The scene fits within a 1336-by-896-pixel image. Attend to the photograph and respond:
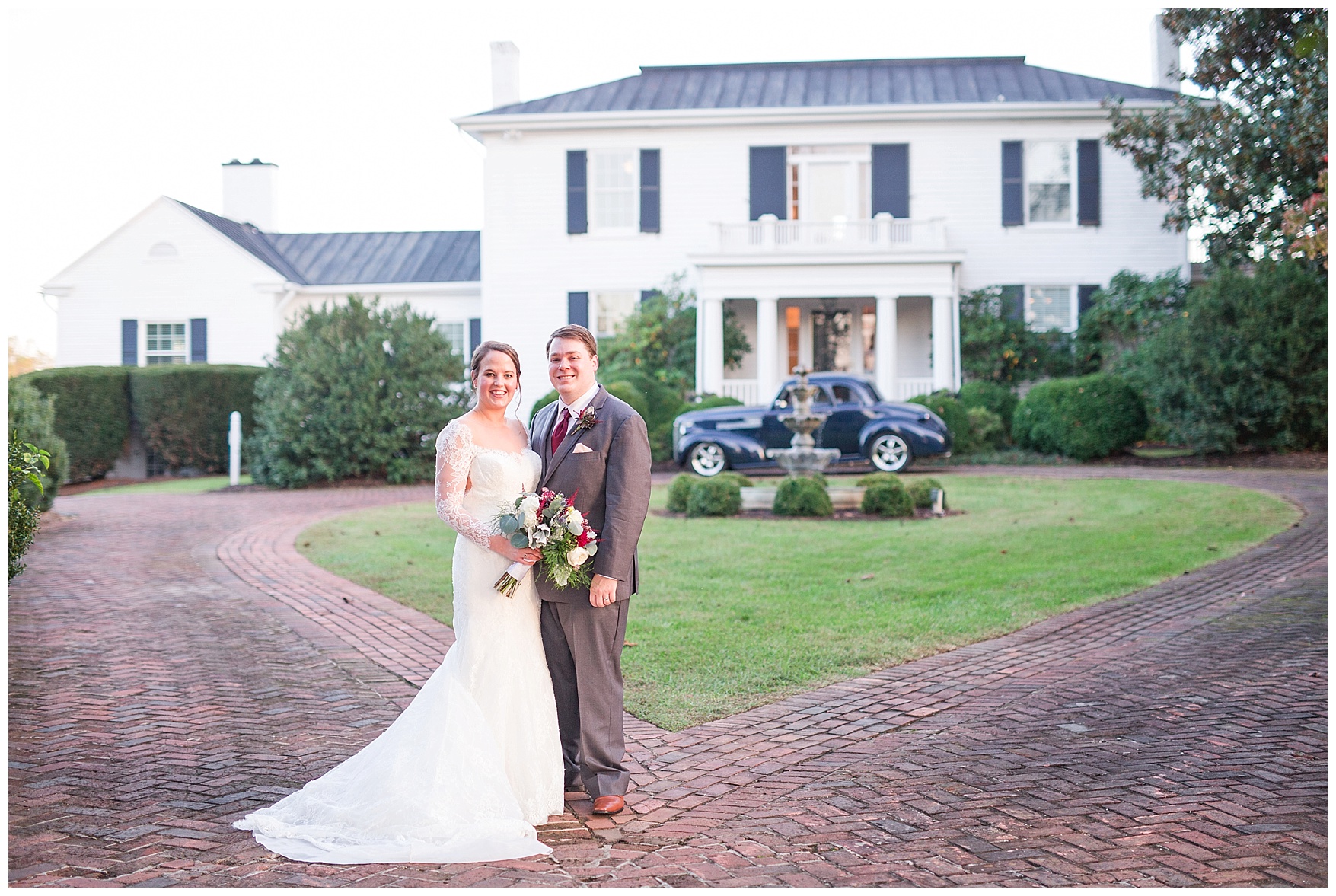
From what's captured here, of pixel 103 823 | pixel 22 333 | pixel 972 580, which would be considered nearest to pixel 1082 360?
pixel 972 580

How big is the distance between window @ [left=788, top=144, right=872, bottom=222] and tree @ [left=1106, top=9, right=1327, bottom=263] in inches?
195

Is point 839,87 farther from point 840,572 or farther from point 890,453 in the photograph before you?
point 840,572

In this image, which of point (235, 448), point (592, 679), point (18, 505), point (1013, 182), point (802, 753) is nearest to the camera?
point (592, 679)

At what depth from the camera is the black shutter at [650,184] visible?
23.8 m

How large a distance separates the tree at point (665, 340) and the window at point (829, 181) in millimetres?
2770

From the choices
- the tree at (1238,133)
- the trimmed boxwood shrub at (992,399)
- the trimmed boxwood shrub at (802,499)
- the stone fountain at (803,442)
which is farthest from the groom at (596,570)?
the trimmed boxwood shrub at (992,399)

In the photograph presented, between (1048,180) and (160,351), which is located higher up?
(1048,180)

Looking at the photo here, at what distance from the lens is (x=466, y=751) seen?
4.13m

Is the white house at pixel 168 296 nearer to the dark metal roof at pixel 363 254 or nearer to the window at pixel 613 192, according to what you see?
the dark metal roof at pixel 363 254

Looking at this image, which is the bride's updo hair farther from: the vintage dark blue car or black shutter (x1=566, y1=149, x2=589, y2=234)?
black shutter (x1=566, y1=149, x2=589, y2=234)

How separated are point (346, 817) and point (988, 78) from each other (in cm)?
2407

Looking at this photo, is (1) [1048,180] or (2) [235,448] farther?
(1) [1048,180]

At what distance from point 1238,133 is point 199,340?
67.8 ft

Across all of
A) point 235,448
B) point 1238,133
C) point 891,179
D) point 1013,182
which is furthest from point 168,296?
point 1238,133
